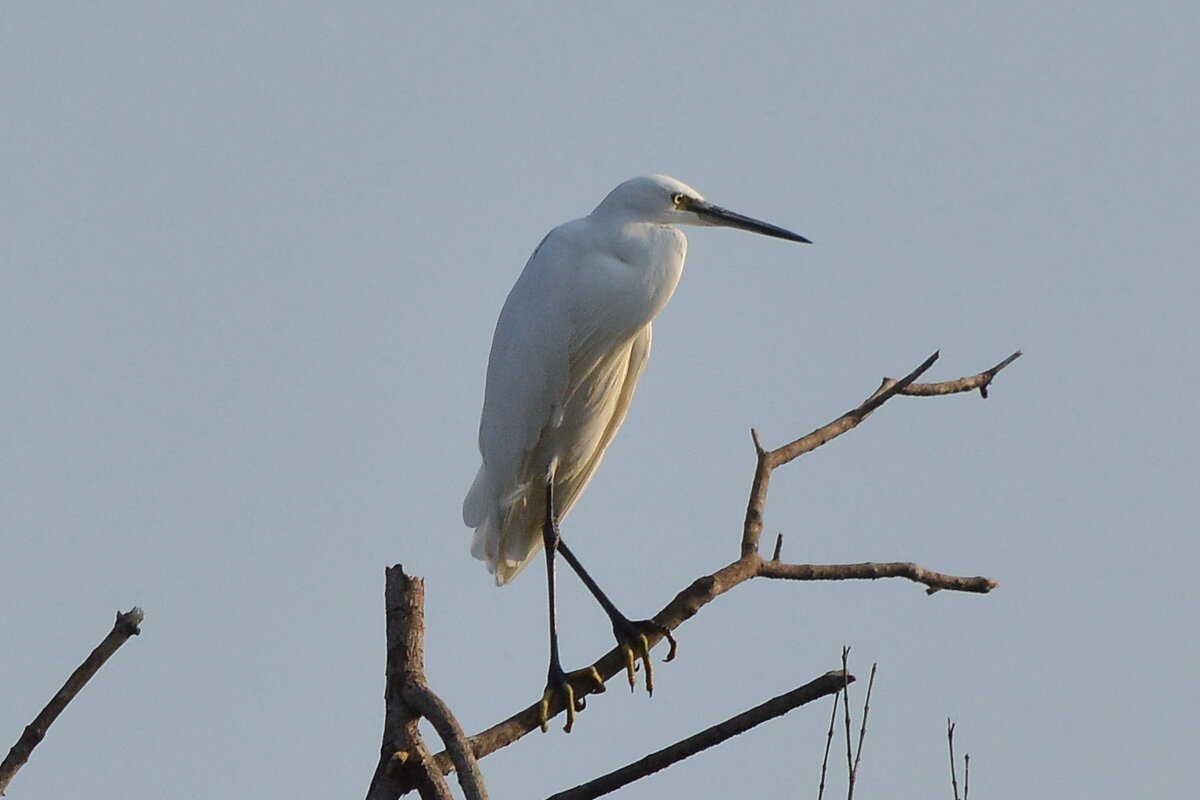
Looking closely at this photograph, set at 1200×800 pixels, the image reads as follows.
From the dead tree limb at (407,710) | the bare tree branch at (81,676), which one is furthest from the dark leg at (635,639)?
the bare tree branch at (81,676)

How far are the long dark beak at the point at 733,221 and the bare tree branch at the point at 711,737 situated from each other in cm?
341

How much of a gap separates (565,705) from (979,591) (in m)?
1.49

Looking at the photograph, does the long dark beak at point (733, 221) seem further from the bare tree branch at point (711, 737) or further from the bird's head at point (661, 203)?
the bare tree branch at point (711, 737)

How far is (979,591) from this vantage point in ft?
14.9

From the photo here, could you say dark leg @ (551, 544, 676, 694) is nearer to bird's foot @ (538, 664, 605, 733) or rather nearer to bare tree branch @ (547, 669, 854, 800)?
bird's foot @ (538, 664, 605, 733)

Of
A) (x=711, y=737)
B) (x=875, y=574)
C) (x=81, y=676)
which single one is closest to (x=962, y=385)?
(x=875, y=574)

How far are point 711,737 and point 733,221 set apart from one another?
139 inches

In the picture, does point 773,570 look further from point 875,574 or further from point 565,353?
point 565,353

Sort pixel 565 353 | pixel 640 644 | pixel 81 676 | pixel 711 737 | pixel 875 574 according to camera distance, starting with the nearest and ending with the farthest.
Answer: pixel 81 676 → pixel 711 737 → pixel 875 574 → pixel 640 644 → pixel 565 353

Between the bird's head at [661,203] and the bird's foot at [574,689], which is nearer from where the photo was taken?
the bird's foot at [574,689]

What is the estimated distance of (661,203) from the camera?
6227 mm

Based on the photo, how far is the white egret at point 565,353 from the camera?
5.98 m

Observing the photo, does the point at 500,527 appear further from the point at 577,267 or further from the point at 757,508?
the point at 757,508

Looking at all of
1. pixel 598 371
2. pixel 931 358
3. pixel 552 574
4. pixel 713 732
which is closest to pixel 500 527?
pixel 552 574
